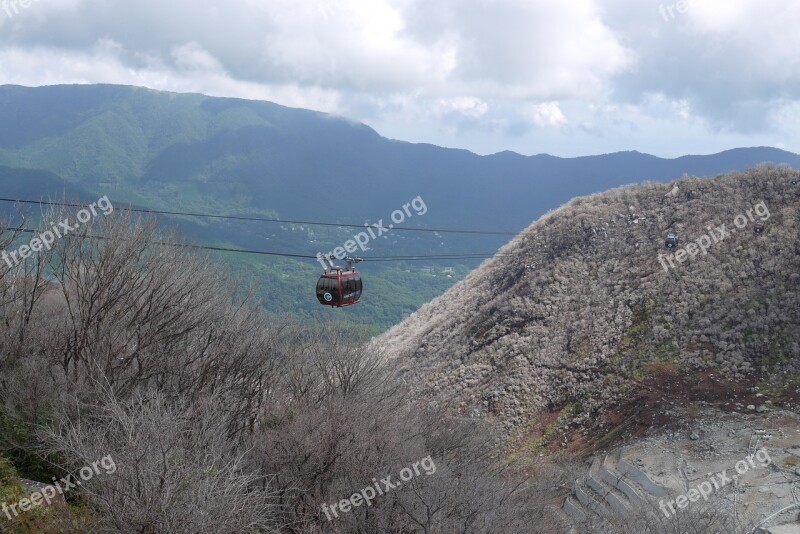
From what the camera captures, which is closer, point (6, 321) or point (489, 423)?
point (6, 321)

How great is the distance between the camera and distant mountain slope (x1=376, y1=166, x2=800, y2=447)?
34.0 m

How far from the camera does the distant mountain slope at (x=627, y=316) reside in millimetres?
33969

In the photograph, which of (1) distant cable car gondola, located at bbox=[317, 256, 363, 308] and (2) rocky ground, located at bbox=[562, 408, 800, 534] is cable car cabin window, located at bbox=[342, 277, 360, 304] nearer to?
(1) distant cable car gondola, located at bbox=[317, 256, 363, 308]

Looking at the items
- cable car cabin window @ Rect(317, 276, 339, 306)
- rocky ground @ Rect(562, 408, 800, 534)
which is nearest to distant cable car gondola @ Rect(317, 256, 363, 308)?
cable car cabin window @ Rect(317, 276, 339, 306)

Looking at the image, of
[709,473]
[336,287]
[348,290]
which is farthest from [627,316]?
[336,287]

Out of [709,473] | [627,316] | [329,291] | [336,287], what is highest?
[336,287]

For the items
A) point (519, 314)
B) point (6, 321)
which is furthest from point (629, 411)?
point (6, 321)

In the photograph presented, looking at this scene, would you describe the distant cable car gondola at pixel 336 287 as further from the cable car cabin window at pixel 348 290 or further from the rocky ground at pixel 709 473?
the rocky ground at pixel 709 473

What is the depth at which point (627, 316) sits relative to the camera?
41438mm

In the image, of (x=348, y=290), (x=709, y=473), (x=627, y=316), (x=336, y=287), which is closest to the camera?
(x=336, y=287)

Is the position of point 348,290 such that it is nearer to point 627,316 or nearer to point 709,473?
point 709,473

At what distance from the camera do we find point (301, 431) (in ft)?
71.5

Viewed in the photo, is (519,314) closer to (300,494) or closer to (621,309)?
(621,309)

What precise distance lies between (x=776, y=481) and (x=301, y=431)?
16763 mm
